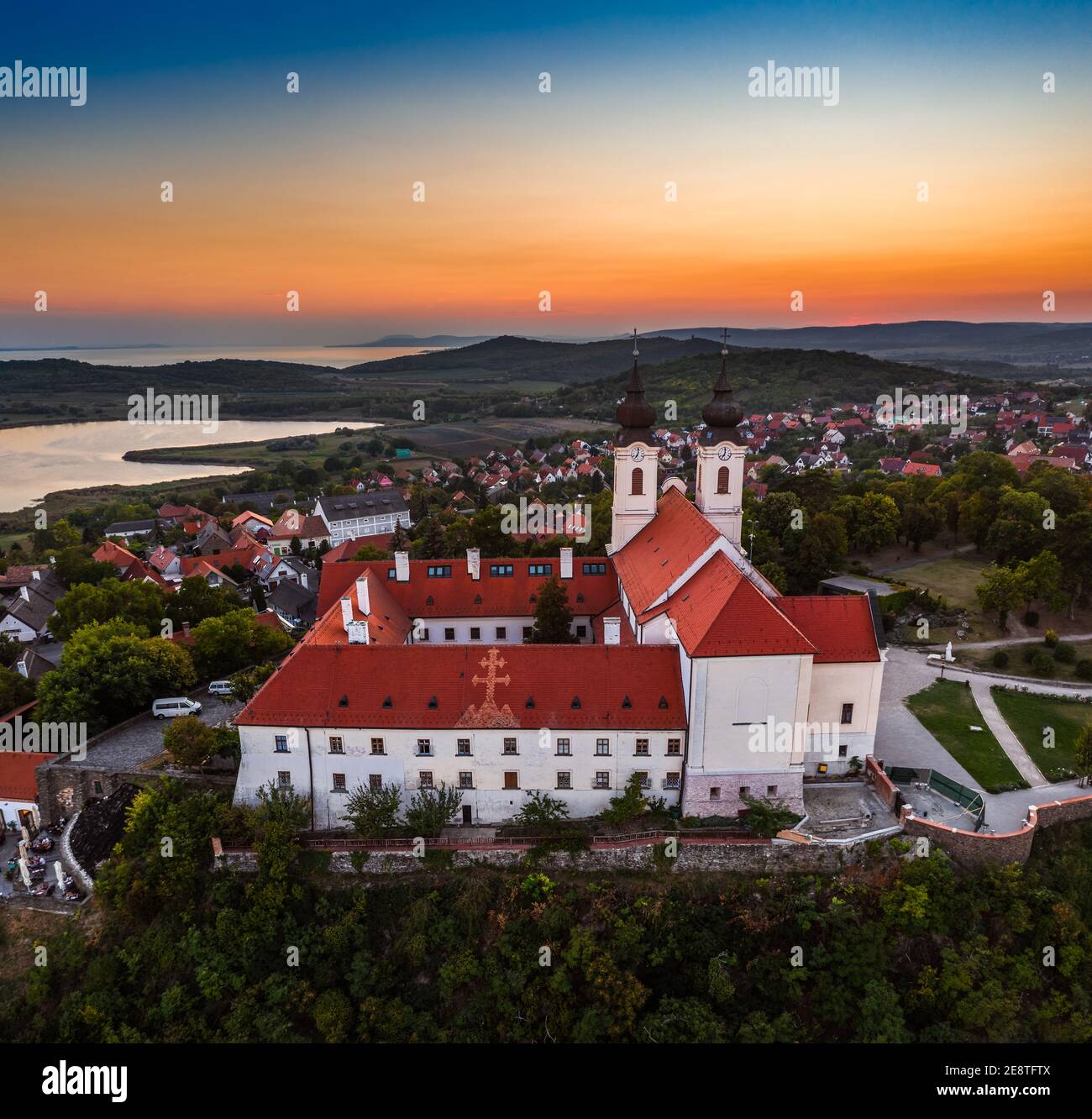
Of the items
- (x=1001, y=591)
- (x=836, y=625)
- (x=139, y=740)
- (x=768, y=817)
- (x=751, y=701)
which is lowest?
(x=768, y=817)

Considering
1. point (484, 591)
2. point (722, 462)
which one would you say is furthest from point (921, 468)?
point (484, 591)

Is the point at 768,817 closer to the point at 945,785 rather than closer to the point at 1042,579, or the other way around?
the point at 945,785

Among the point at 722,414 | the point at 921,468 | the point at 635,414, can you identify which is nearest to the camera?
the point at 722,414

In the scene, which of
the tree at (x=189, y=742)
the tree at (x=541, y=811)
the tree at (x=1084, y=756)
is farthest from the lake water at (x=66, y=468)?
the tree at (x=1084, y=756)

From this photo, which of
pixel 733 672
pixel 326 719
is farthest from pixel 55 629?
pixel 733 672

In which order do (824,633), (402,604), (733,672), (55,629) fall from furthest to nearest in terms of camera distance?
(55,629)
(402,604)
(824,633)
(733,672)

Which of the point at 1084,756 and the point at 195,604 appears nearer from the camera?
the point at 1084,756

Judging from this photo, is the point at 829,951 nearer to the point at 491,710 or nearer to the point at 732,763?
the point at 732,763
